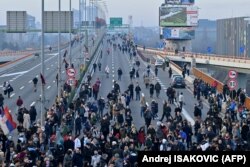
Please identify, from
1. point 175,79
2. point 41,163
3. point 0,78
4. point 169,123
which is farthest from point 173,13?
point 41,163

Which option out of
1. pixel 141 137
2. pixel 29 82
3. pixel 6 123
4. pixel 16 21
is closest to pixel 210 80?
pixel 29 82

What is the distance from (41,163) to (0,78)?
4240 centimetres

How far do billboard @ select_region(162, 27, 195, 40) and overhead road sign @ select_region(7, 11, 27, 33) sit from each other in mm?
44319

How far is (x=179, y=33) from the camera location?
116m

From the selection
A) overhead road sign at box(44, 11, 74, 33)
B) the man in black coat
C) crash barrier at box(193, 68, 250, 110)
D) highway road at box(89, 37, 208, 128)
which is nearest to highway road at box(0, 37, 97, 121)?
highway road at box(89, 37, 208, 128)

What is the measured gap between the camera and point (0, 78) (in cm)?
6219

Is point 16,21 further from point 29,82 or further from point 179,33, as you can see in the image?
point 179,33

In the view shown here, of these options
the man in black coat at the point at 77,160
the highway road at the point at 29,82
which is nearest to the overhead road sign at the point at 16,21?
the highway road at the point at 29,82

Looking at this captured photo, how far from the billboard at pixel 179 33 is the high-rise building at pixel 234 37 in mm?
35868

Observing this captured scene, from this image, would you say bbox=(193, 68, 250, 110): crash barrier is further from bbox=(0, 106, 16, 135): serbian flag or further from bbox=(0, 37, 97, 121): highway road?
bbox=(0, 106, 16, 135): serbian flag

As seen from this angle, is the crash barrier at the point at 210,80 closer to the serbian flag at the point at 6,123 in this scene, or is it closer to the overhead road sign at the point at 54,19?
the overhead road sign at the point at 54,19

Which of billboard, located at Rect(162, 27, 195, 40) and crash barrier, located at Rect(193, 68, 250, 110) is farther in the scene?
billboard, located at Rect(162, 27, 195, 40)

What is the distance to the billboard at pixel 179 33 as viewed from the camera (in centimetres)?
11481

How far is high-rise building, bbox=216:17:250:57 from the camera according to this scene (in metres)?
159
